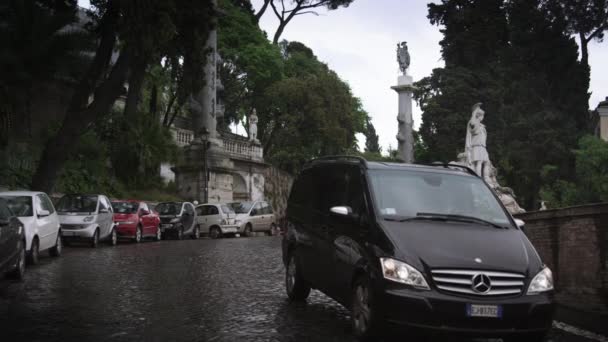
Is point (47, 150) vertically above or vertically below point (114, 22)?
below

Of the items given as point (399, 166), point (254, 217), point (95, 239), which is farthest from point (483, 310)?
point (254, 217)

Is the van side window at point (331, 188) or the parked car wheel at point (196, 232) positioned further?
the parked car wheel at point (196, 232)

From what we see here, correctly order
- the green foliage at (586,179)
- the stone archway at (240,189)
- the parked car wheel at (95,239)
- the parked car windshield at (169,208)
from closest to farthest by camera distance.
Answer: the parked car wheel at (95,239), the parked car windshield at (169,208), the green foliage at (586,179), the stone archway at (240,189)

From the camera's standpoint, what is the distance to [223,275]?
43.9ft

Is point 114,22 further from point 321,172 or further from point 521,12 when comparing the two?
point 521,12

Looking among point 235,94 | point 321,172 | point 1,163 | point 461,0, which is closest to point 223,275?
point 321,172

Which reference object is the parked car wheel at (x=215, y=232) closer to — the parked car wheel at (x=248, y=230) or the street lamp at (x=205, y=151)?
the parked car wheel at (x=248, y=230)

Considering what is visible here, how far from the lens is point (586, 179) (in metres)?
45.9

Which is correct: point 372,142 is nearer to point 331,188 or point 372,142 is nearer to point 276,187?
point 276,187

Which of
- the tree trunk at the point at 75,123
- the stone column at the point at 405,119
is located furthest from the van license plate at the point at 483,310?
the stone column at the point at 405,119

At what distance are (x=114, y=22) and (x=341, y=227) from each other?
14.3 meters

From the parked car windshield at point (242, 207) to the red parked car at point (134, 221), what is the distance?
6341 millimetres

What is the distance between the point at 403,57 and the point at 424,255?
135 ft

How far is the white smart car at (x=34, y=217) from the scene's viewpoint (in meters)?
14.9
